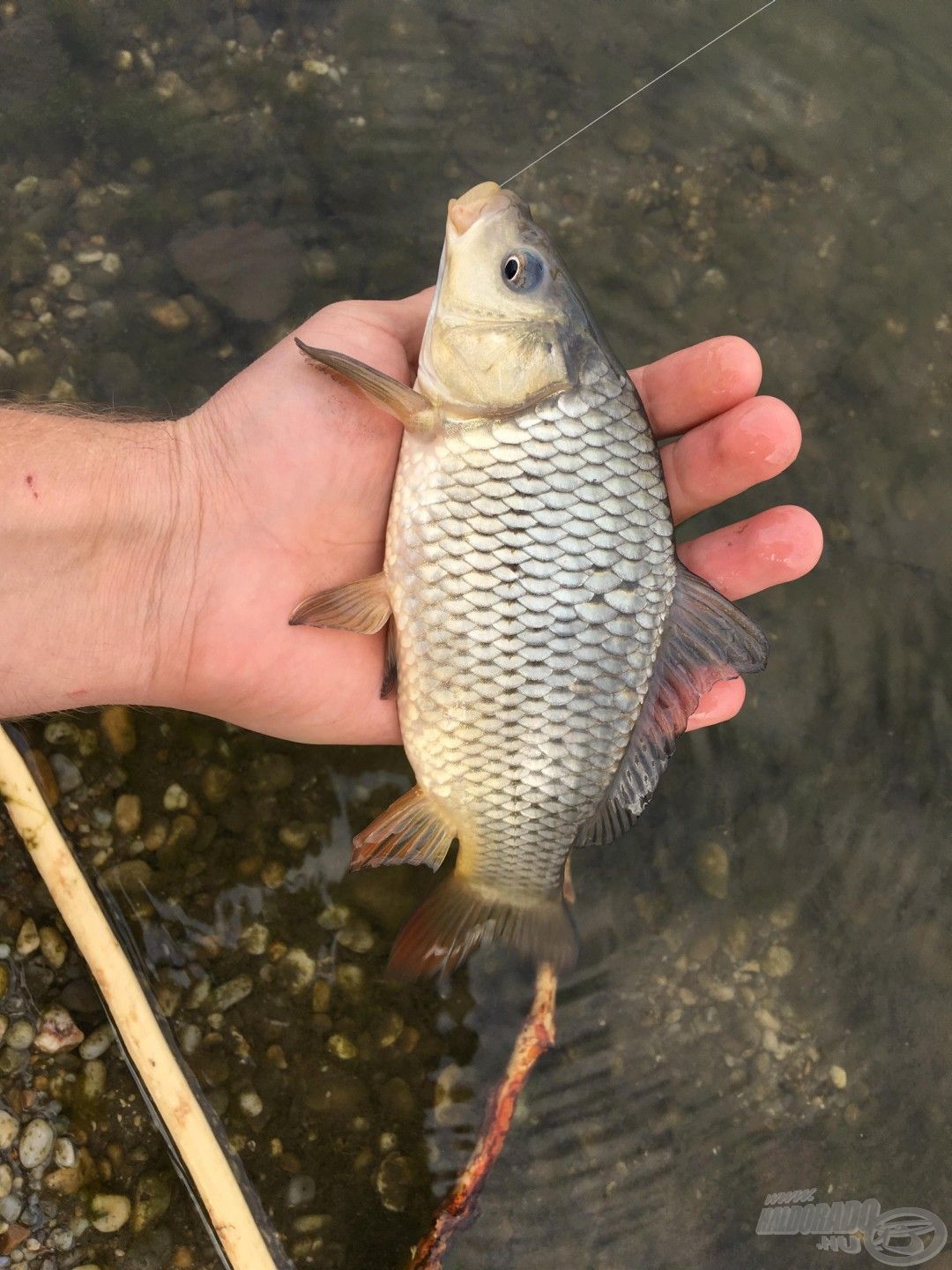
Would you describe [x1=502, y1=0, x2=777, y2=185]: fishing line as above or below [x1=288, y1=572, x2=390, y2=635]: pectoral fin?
above

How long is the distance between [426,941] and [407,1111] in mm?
742

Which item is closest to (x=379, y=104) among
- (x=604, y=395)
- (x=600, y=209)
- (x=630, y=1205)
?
(x=600, y=209)

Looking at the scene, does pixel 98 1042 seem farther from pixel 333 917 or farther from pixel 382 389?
pixel 382 389

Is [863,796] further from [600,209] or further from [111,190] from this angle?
[111,190]

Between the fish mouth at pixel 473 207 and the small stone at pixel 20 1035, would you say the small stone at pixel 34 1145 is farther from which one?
the fish mouth at pixel 473 207

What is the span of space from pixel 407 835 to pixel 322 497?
2.80 ft

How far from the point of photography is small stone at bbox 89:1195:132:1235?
2.48m

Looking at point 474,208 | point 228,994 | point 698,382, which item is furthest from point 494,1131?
point 474,208

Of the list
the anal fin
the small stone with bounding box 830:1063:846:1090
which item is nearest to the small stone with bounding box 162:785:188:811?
the anal fin

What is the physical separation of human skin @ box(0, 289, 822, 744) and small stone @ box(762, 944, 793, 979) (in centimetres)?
130

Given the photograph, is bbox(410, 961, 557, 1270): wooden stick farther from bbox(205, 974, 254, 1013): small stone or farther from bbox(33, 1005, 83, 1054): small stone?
bbox(33, 1005, 83, 1054): small stone

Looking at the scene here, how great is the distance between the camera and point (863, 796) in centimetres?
313

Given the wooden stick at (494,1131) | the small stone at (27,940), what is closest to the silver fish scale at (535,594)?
the wooden stick at (494,1131)

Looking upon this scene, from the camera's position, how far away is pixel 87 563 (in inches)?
92.1
